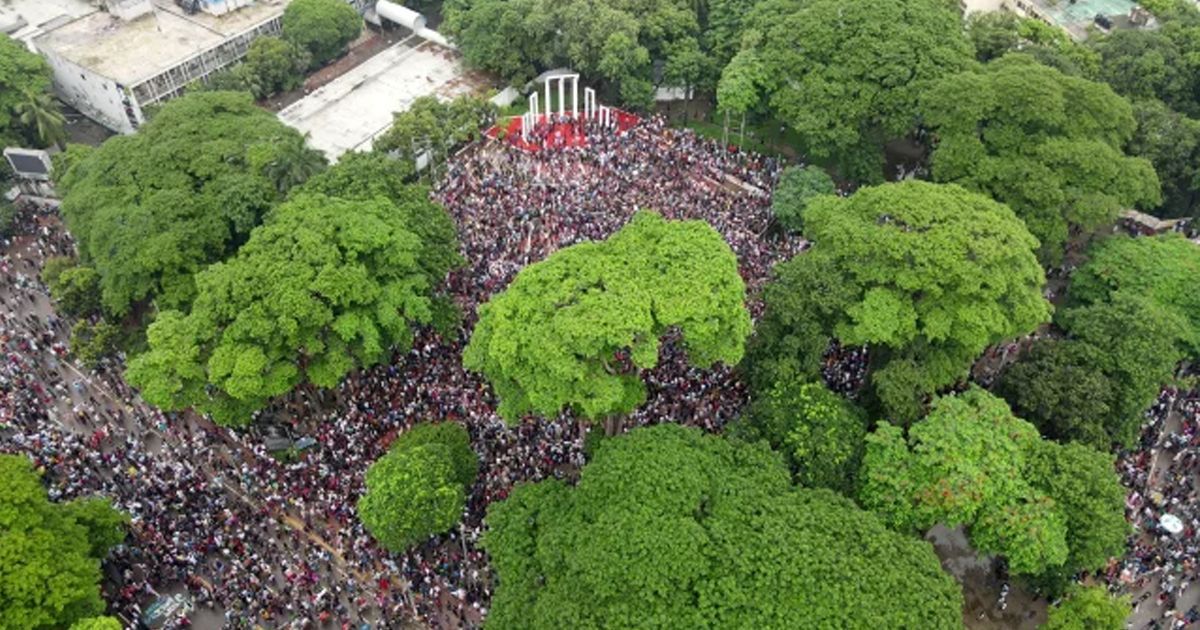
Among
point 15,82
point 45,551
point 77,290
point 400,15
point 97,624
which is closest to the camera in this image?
point 97,624

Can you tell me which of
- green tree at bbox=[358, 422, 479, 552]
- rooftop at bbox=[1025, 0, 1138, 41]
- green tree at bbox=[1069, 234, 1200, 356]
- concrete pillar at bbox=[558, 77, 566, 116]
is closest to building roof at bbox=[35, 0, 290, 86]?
concrete pillar at bbox=[558, 77, 566, 116]

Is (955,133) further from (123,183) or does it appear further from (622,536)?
(123,183)

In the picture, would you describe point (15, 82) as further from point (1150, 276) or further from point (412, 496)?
point (1150, 276)

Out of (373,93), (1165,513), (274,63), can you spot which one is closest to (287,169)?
(373,93)

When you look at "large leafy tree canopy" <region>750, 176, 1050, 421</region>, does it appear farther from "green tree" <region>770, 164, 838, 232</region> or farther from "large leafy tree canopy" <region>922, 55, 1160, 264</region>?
"green tree" <region>770, 164, 838, 232</region>

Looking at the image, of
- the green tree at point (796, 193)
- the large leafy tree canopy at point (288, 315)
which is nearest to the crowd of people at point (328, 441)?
the green tree at point (796, 193)

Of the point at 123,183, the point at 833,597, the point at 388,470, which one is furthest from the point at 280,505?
the point at 833,597

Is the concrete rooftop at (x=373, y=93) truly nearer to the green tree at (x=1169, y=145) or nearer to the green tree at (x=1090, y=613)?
the green tree at (x=1169, y=145)
